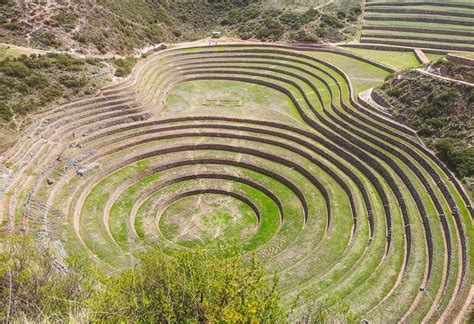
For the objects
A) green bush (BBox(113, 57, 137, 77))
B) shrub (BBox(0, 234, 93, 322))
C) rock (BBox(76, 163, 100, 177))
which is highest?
green bush (BBox(113, 57, 137, 77))

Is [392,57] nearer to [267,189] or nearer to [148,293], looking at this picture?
[267,189]

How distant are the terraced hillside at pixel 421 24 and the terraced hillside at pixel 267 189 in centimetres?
1262

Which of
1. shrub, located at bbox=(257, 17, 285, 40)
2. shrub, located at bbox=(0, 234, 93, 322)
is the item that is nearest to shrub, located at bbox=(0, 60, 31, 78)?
shrub, located at bbox=(0, 234, 93, 322)

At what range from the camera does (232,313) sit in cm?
1295

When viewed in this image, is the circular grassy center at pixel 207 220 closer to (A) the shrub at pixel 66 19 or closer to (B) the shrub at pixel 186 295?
(B) the shrub at pixel 186 295

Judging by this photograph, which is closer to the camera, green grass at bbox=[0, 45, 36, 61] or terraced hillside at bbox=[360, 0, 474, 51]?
green grass at bbox=[0, 45, 36, 61]

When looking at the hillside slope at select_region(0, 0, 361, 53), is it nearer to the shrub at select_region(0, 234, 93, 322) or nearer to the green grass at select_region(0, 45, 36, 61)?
the green grass at select_region(0, 45, 36, 61)

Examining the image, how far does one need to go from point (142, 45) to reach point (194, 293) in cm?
4684

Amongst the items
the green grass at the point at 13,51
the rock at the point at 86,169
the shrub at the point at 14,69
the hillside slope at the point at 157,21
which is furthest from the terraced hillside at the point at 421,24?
the shrub at the point at 14,69

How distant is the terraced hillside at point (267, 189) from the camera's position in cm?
2302

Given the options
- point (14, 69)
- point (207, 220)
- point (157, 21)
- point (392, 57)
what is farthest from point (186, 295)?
point (157, 21)

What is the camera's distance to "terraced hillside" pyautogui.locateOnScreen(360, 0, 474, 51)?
53.8m

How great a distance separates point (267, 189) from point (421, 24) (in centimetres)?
4289

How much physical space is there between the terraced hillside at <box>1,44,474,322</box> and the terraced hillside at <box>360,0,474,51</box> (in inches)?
497
